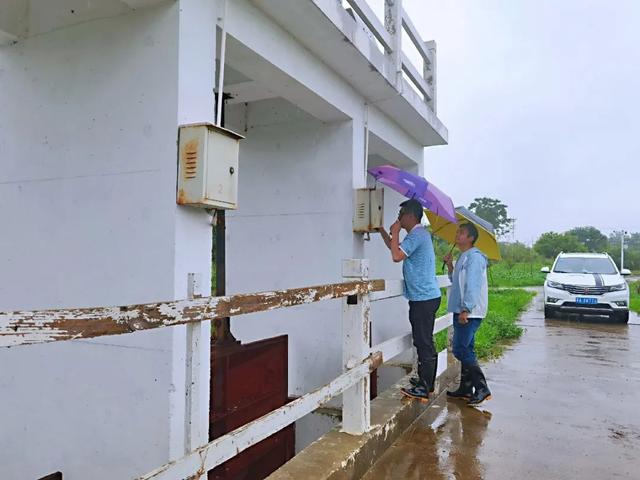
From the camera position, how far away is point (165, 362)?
8.54ft

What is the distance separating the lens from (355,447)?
2.86 meters

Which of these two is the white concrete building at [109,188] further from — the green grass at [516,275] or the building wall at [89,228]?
the green grass at [516,275]

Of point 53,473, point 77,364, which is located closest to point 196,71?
point 77,364

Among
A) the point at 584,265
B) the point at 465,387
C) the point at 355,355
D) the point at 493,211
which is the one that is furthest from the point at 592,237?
the point at 355,355

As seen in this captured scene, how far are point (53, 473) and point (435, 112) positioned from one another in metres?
5.29

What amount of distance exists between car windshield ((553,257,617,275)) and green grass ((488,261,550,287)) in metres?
10.2

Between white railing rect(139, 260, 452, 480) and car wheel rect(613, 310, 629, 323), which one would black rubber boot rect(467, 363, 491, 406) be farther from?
car wheel rect(613, 310, 629, 323)

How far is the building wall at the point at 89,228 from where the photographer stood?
8.75 ft

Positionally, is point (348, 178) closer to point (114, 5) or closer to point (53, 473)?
point (114, 5)

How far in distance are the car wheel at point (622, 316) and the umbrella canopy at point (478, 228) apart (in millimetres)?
7593

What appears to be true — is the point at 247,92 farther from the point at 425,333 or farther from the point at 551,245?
the point at 551,245

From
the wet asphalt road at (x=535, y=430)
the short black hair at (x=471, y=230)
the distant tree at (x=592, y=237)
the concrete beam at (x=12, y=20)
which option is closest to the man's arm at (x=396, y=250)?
the short black hair at (x=471, y=230)

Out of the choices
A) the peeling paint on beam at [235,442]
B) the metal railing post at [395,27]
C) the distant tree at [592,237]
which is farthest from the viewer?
the distant tree at [592,237]

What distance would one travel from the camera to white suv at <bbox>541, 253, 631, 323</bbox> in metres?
10.8
